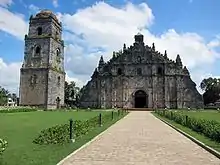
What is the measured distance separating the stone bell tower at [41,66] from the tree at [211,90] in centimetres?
4586

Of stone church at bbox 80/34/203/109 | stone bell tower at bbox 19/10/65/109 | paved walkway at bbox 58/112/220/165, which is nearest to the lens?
paved walkway at bbox 58/112/220/165

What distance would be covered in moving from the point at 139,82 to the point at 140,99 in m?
3.46

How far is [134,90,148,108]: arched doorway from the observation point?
62097mm

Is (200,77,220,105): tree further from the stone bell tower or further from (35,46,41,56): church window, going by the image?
(35,46,41,56): church window

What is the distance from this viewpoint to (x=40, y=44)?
57.5 m

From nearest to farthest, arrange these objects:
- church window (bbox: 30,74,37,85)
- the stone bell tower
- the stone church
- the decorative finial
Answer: the stone bell tower, church window (bbox: 30,74,37,85), the stone church, the decorative finial

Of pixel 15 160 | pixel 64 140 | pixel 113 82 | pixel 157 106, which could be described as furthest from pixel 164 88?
pixel 15 160

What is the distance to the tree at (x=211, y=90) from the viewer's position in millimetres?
85938

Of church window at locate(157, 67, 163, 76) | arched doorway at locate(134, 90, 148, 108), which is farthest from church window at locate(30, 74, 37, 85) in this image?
church window at locate(157, 67, 163, 76)

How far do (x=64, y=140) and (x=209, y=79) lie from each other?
280 feet

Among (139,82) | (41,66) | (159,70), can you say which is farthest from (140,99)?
(41,66)

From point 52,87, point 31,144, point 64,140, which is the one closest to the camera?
point 31,144

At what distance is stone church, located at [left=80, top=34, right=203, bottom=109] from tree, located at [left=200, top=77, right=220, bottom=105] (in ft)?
93.4

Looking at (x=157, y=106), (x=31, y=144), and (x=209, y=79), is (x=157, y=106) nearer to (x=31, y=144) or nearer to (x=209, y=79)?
(x=209, y=79)
